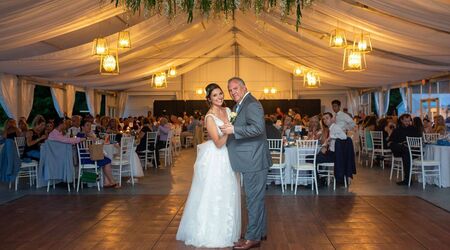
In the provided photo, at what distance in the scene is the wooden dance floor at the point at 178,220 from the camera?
15.3ft

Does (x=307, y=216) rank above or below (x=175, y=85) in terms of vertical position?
below

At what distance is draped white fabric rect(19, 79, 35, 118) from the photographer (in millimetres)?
11609

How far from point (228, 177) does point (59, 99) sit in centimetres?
1134

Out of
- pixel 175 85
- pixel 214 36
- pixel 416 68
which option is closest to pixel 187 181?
pixel 416 68

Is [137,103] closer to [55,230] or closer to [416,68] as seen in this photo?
[416,68]

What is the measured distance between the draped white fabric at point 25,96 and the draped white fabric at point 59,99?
223 cm

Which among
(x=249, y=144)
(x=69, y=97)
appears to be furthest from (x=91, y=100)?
(x=249, y=144)

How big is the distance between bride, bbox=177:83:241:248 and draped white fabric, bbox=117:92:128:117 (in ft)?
57.8

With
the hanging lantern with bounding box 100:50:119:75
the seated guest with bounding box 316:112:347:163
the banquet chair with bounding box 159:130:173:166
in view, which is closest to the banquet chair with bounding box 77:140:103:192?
the hanging lantern with bounding box 100:50:119:75

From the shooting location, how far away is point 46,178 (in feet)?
26.0

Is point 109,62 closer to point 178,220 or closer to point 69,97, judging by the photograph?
point 178,220

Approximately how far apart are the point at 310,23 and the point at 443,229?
5426 millimetres

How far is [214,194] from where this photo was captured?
4523 mm

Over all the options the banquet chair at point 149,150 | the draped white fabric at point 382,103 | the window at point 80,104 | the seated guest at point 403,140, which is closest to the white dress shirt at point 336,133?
the seated guest at point 403,140
